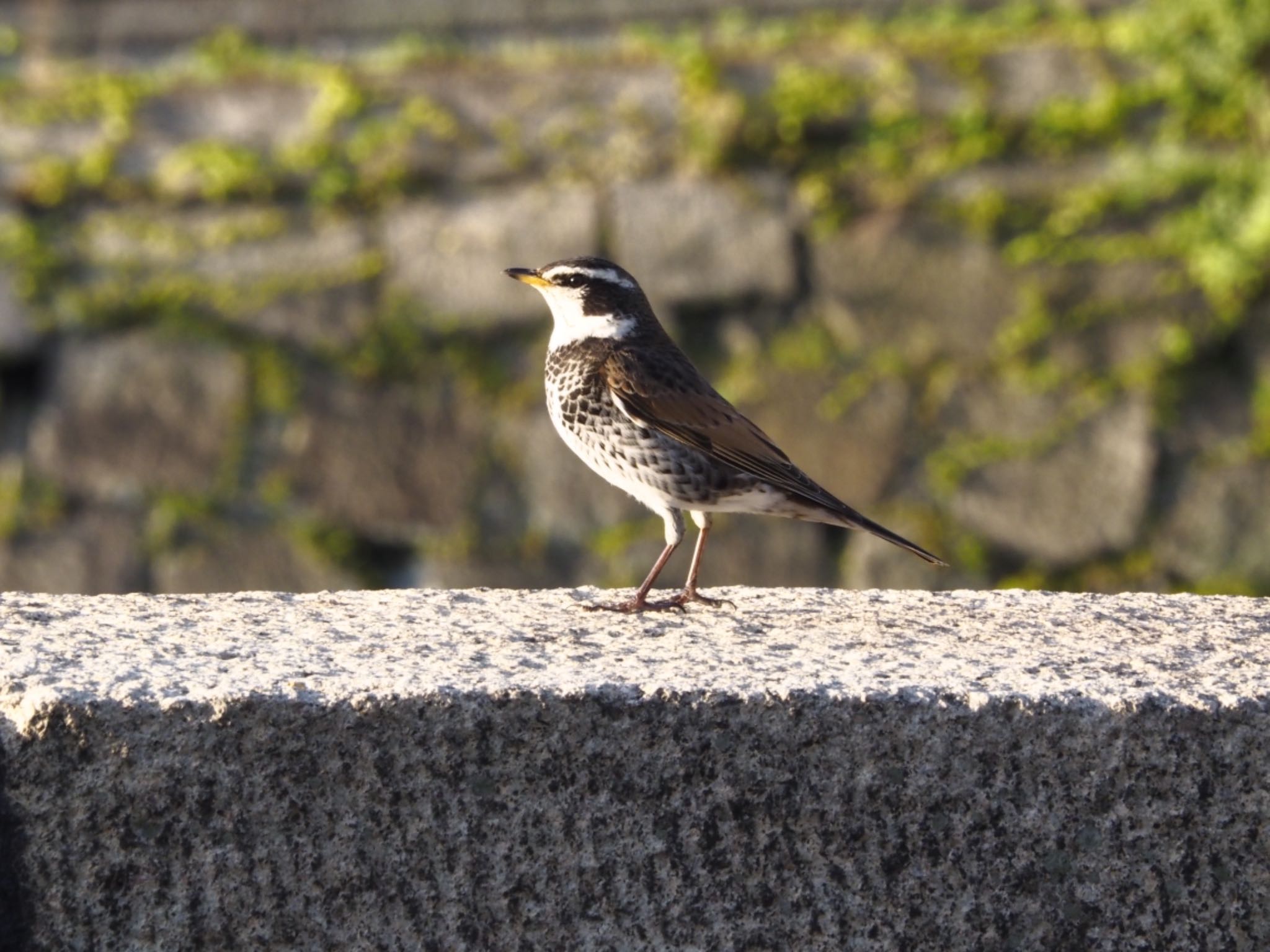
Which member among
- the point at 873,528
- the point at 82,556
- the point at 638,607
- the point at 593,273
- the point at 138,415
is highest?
the point at 593,273

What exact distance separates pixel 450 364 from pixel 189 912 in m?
3.76

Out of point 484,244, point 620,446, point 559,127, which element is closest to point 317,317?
point 484,244

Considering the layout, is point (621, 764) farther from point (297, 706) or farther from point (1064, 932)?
point (1064, 932)

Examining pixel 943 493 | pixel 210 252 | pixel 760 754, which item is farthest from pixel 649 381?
pixel 210 252

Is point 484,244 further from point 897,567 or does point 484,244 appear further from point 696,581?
point 696,581

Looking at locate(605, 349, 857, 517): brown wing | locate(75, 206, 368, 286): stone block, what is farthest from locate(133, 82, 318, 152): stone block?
locate(605, 349, 857, 517): brown wing

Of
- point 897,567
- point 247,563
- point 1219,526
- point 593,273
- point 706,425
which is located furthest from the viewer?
point 247,563

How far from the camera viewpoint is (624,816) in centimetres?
261

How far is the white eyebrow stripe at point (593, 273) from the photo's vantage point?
414cm

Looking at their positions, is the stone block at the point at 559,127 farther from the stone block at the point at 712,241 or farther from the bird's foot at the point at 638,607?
the bird's foot at the point at 638,607

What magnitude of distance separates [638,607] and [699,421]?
53 centimetres

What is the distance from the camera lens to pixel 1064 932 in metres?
2.62

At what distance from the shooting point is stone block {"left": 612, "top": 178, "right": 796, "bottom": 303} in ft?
20.0

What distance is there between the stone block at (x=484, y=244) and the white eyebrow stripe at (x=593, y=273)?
195 centimetres
